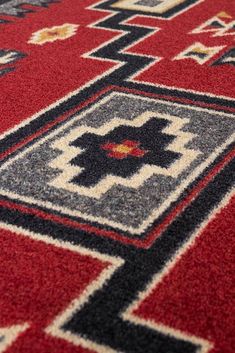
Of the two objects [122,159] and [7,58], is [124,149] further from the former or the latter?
[7,58]

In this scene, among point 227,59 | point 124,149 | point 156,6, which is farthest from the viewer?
point 156,6

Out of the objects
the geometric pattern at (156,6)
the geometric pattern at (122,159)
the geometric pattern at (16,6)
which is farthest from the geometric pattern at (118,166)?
the geometric pattern at (16,6)

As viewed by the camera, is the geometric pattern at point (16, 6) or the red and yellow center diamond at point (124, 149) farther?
the geometric pattern at point (16, 6)

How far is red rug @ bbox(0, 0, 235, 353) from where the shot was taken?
2.55ft

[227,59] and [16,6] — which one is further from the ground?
[16,6]

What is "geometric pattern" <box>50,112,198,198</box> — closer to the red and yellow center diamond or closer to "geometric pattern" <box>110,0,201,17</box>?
the red and yellow center diamond

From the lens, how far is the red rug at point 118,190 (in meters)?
0.78

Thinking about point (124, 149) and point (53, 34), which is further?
point (53, 34)

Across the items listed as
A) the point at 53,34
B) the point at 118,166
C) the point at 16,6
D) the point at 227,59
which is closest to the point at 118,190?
the point at 118,166

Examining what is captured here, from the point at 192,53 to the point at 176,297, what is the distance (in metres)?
0.94

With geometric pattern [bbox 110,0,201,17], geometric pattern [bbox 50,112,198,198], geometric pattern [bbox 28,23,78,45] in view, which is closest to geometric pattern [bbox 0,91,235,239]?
geometric pattern [bbox 50,112,198,198]

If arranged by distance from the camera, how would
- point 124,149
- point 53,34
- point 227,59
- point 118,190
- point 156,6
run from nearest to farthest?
point 118,190
point 124,149
point 227,59
point 53,34
point 156,6

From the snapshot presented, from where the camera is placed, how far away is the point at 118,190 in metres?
1.04

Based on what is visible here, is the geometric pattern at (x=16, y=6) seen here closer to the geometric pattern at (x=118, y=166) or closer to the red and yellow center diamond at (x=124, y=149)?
the geometric pattern at (x=118, y=166)
